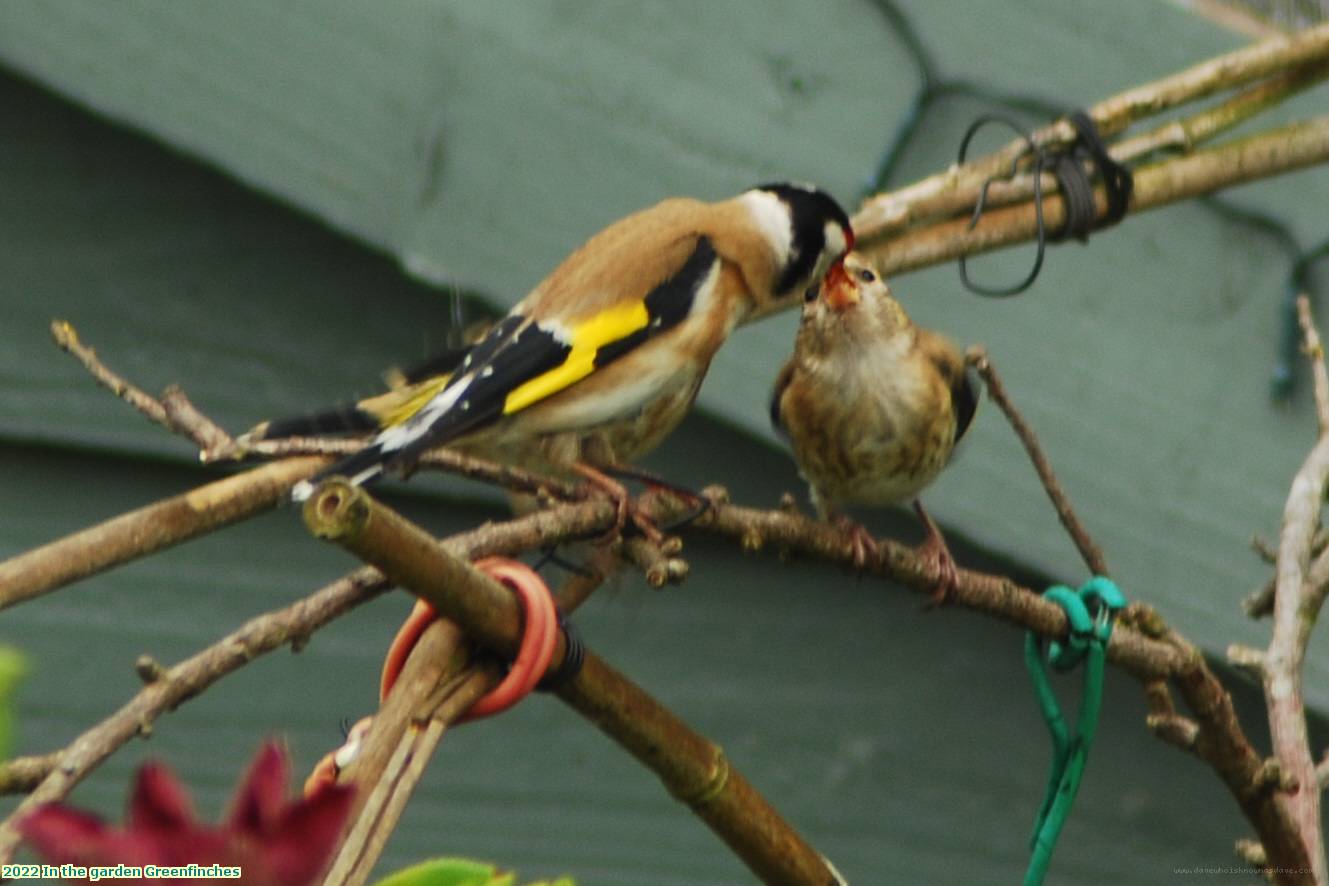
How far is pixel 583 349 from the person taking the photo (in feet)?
5.99

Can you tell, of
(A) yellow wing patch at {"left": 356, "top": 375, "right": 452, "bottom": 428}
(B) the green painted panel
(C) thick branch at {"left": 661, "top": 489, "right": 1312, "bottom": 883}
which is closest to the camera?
(C) thick branch at {"left": 661, "top": 489, "right": 1312, "bottom": 883}

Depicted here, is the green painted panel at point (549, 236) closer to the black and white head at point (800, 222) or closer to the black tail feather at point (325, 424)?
the black and white head at point (800, 222)

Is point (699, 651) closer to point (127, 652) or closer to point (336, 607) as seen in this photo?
point (127, 652)

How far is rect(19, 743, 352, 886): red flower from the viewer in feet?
1.61

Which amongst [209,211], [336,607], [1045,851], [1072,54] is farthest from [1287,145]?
[336,607]

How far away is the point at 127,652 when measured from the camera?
2.04m

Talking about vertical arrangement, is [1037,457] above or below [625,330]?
below

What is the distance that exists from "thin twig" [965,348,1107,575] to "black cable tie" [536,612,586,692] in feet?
2.31

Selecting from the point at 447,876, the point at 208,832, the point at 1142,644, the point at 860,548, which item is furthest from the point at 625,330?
the point at 208,832

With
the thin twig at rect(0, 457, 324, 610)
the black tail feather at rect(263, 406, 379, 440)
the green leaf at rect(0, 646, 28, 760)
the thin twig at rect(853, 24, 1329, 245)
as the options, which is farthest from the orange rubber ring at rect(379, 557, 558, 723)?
the thin twig at rect(853, 24, 1329, 245)

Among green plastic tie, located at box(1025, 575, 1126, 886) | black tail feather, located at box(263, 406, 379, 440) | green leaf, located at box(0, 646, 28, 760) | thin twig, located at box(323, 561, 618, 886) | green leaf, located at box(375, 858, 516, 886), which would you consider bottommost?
green leaf, located at box(375, 858, 516, 886)

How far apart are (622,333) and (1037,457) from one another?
463 millimetres

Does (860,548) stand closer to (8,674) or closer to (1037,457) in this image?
(1037,457)

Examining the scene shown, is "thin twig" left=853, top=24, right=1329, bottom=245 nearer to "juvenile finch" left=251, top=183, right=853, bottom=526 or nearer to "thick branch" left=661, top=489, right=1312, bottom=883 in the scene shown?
"juvenile finch" left=251, top=183, right=853, bottom=526
